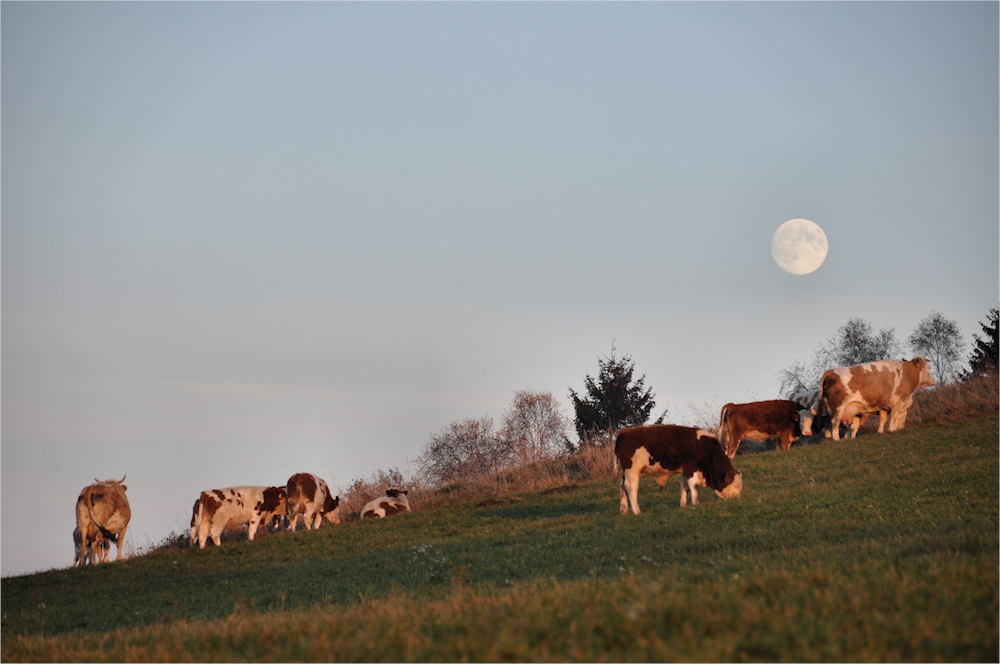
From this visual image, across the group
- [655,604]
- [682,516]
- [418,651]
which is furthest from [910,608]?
[682,516]

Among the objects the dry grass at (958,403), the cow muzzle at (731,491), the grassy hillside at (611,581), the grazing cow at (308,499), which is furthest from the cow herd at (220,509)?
the dry grass at (958,403)

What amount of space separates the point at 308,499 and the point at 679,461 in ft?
57.2

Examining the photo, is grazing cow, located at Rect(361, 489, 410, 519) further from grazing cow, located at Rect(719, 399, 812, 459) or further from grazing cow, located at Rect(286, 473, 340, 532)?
grazing cow, located at Rect(719, 399, 812, 459)

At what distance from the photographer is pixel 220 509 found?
2728 cm

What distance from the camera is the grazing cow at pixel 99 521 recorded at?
84.9 ft

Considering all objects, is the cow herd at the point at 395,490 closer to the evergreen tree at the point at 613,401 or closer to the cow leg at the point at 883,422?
the cow leg at the point at 883,422

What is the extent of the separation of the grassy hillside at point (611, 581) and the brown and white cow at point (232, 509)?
259 cm

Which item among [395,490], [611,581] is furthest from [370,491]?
[611,581]

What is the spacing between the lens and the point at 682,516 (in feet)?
54.1

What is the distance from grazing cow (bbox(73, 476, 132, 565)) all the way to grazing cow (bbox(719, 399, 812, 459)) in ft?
73.1

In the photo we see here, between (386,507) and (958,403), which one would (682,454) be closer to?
(386,507)

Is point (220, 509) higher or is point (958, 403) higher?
point (958, 403)

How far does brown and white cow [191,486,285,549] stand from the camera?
88.2 ft

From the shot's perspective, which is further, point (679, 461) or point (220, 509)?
point (220, 509)
